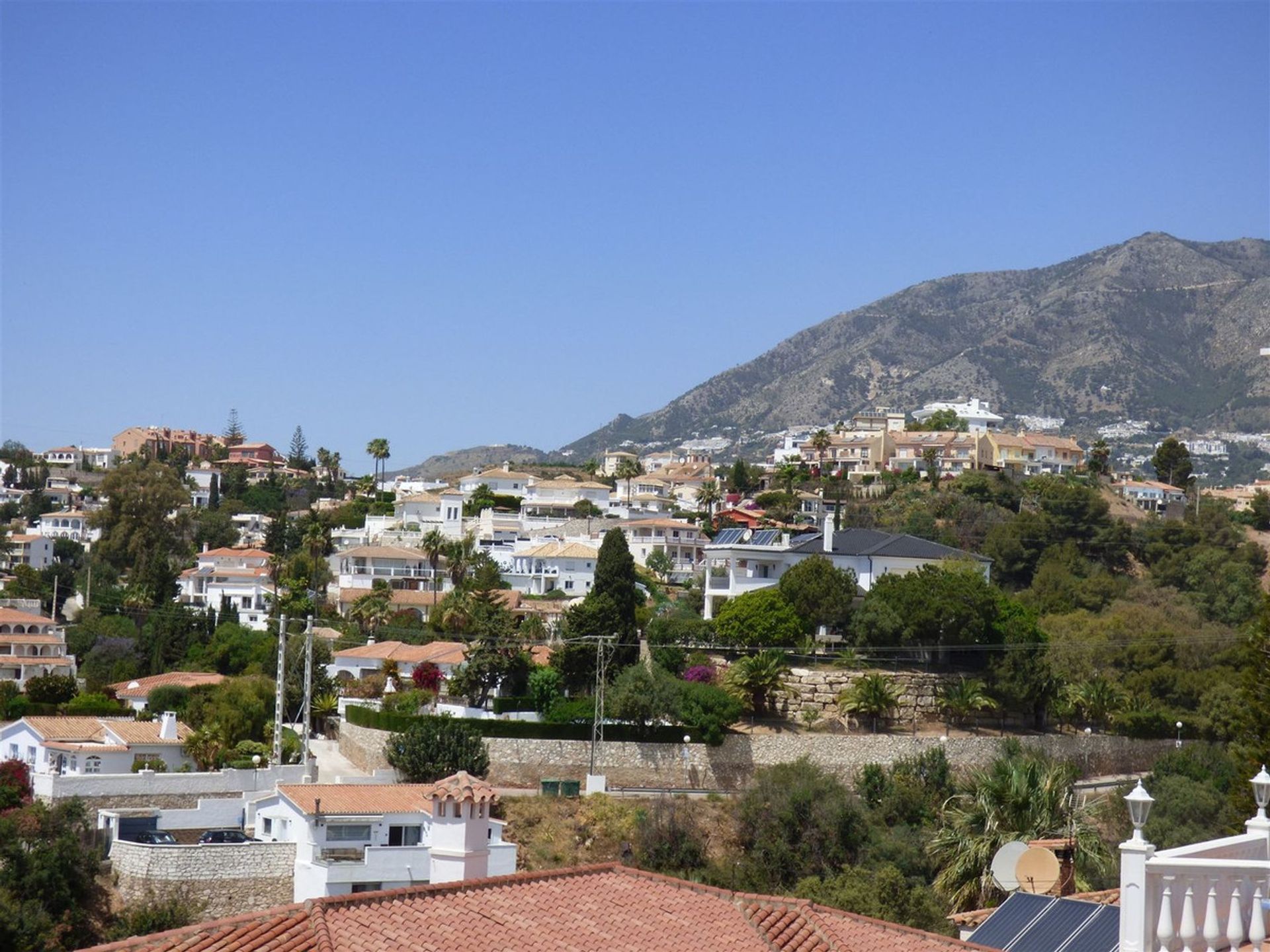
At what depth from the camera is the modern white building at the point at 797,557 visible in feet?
208

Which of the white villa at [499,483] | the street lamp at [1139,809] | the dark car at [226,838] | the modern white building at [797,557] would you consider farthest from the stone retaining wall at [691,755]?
the white villa at [499,483]

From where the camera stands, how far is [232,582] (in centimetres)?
8869

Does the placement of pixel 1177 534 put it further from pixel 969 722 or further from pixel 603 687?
pixel 603 687

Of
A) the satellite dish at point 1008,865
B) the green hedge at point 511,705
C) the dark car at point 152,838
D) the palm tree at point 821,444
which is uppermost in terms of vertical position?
the palm tree at point 821,444

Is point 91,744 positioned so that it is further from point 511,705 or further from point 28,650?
point 28,650

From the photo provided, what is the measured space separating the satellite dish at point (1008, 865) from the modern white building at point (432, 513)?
76044mm

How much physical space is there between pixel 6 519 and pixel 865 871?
9515 cm

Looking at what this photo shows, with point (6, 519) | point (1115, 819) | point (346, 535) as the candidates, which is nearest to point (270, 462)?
point (6, 519)

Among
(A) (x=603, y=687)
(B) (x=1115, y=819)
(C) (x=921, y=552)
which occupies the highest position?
(C) (x=921, y=552)

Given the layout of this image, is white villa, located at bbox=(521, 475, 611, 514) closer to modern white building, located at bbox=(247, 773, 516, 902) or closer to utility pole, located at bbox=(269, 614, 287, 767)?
utility pole, located at bbox=(269, 614, 287, 767)

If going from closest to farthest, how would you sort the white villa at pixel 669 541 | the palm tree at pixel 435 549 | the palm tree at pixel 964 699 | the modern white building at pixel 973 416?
the palm tree at pixel 964 699, the palm tree at pixel 435 549, the white villa at pixel 669 541, the modern white building at pixel 973 416

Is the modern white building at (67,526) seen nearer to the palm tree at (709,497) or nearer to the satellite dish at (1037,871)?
the palm tree at (709,497)

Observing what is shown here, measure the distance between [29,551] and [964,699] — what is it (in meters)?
70.3

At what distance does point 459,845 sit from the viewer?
18.4m
